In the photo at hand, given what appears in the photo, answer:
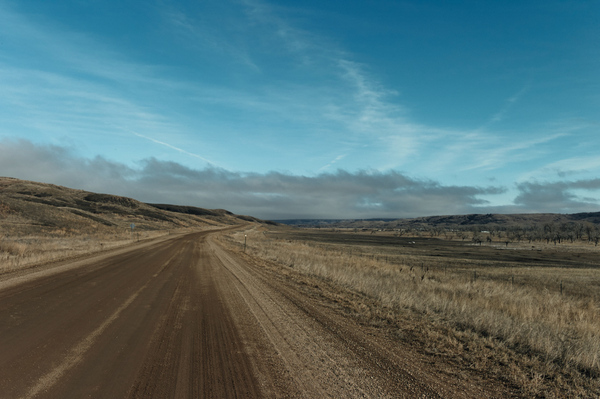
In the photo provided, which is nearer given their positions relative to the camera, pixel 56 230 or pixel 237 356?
pixel 237 356

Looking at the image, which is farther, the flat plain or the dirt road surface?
the flat plain

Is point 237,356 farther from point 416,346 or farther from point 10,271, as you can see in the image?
point 10,271

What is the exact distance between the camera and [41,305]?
812 cm

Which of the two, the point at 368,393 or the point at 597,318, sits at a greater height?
the point at 368,393

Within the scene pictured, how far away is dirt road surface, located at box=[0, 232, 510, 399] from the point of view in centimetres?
430

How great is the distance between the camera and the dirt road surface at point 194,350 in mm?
4297

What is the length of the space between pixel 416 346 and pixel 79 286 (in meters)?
10.7

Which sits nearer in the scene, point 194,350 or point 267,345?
point 194,350

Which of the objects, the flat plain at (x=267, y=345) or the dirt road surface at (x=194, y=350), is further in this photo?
the flat plain at (x=267, y=345)

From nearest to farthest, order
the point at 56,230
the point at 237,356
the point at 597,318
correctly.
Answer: the point at 237,356
the point at 597,318
the point at 56,230

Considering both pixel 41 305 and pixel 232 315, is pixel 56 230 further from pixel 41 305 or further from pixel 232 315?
pixel 232 315

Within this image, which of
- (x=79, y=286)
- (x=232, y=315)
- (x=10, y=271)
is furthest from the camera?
(x=10, y=271)

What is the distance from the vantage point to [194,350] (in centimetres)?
557

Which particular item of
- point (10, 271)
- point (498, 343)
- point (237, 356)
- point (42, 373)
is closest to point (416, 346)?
point (498, 343)
